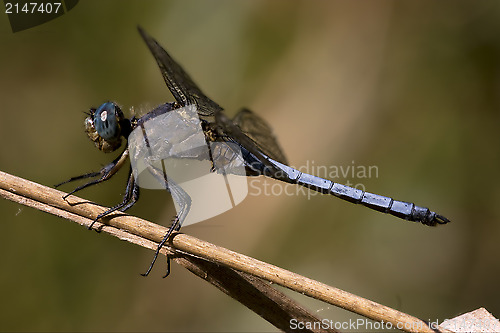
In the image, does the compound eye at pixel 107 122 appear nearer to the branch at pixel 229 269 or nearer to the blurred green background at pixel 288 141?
the blurred green background at pixel 288 141

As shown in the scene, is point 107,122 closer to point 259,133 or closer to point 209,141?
point 209,141

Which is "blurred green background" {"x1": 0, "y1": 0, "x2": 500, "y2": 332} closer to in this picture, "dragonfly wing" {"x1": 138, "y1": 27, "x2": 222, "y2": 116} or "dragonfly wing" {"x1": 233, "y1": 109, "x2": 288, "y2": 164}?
"dragonfly wing" {"x1": 138, "y1": 27, "x2": 222, "y2": 116}

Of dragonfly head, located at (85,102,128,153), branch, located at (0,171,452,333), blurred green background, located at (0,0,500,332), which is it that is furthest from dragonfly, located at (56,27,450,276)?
blurred green background, located at (0,0,500,332)

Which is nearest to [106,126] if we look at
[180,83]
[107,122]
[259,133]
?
[107,122]

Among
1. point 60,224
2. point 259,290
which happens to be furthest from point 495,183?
point 60,224

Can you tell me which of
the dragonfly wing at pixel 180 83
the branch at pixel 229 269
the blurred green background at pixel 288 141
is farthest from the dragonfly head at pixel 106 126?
the branch at pixel 229 269

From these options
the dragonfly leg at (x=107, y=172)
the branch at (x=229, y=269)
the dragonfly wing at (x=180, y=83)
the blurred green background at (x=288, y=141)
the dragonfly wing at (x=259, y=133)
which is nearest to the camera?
the branch at (x=229, y=269)
